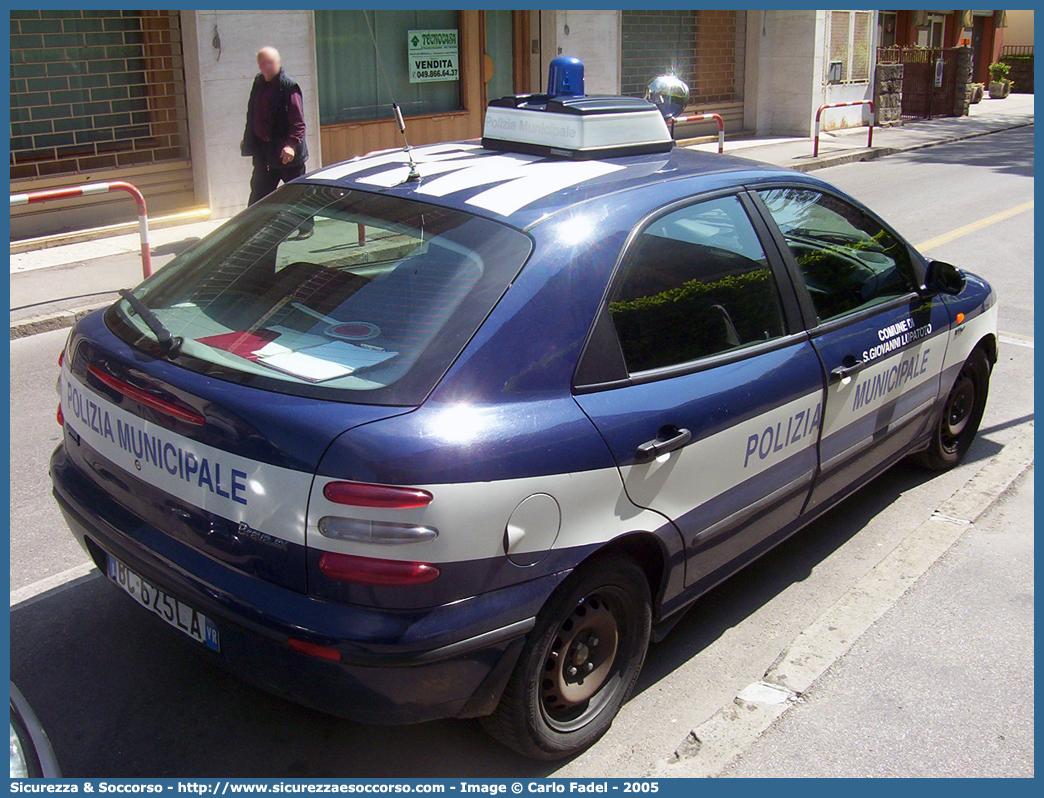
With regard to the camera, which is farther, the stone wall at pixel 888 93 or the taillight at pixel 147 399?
the stone wall at pixel 888 93

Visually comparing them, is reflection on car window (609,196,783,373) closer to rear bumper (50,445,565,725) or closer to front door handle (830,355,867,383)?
front door handle (830,355,867,383)

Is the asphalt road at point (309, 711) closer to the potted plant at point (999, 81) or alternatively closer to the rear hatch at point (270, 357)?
the rear hatch at point (270, 357)

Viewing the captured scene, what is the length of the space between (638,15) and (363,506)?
18433mm

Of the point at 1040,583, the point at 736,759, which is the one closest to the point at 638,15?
the point at 1040,583

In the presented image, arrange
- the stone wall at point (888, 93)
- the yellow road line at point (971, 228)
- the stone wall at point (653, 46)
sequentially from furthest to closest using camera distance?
the stone wall at point (888, 93) → the stone wall at point (653, 46) → the yellow road line at point (971, 228)

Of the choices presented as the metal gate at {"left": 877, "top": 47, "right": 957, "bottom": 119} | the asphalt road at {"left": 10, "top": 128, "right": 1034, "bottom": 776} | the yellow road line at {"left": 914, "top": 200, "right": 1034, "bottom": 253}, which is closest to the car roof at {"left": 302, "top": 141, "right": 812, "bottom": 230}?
the asphalt road at {"left": 10, "top": 128, "right": 1034, "bottom": 776}

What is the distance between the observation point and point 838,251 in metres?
4.18

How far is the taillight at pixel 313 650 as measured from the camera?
255cm

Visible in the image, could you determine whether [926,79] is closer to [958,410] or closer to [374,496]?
[958,410]

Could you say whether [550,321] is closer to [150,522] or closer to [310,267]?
[310,267]

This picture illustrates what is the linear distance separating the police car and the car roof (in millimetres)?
17

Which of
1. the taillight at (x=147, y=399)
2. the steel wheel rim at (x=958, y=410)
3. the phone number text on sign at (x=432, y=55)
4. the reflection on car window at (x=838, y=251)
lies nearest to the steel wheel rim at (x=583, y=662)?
the taillight at (x=147, y=399)

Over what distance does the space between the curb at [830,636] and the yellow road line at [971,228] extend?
5587 millimetres

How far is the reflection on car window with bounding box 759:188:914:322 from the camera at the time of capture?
3.92m
